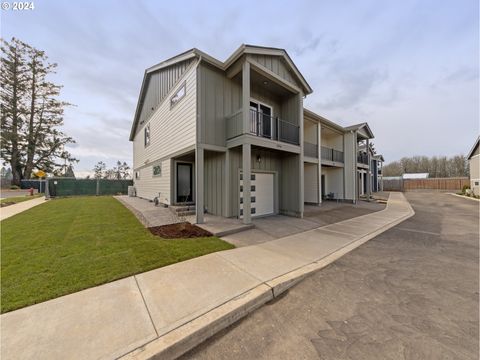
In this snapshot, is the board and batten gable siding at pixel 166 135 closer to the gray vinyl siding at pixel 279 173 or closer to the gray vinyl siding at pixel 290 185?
the gray vinyl siding at pixel 279 173

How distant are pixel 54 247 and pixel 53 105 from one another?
1325 inches

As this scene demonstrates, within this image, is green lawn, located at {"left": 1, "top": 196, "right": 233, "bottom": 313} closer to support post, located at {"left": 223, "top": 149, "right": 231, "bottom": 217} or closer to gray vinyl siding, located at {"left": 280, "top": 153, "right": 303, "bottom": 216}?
support post, located at {"left": 223, "top": 149, "right": 231, "bottom": 217}

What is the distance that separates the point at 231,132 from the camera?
787 centimetres

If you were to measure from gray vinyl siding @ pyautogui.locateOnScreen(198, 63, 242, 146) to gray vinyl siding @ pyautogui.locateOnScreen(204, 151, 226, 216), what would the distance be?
37.4 inches

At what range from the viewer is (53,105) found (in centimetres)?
2703

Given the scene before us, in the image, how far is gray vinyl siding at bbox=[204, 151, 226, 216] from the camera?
324 inches

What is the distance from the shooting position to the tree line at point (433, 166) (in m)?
46.6

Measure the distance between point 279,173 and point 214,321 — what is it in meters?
8.39

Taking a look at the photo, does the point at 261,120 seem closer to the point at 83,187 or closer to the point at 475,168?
the point at 83,187

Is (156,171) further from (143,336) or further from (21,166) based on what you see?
(21,166)

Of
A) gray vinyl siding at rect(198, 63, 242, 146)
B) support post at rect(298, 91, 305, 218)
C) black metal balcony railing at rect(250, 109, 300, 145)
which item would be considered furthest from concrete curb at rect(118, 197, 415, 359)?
black metal balcony railing at rect(250, 109, 300, 145)

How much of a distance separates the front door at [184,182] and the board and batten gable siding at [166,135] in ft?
1.85

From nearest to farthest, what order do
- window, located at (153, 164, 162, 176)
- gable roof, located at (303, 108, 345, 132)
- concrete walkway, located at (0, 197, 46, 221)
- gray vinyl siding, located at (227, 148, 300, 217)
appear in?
gray vinyl siding, located at (227, 148, 300, 217) → concrete walkway, located at (0, 197, 46, 221) → window, located at (153, 164, 162, 176) → gable roof, located at (303, 108, 345, 132)

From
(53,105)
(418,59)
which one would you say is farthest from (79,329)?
(53,105)
